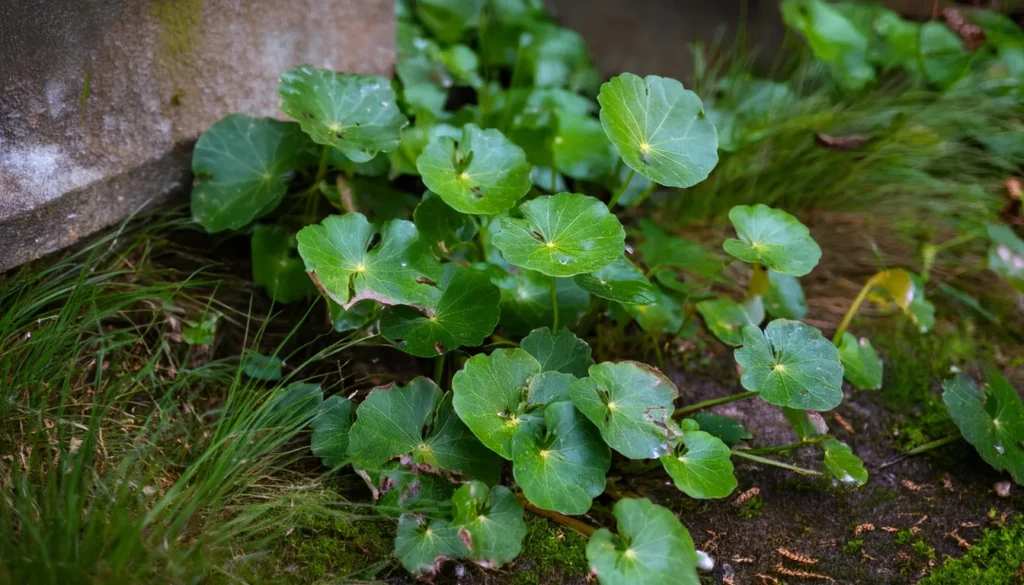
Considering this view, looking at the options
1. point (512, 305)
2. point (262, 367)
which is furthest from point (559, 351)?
point (262, 367)

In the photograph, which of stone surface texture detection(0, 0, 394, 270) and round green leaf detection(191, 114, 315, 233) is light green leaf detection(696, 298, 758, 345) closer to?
round green leaf detection(191, 114, 315, 233)

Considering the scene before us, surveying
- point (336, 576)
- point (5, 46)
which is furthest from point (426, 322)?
point (5, 46)

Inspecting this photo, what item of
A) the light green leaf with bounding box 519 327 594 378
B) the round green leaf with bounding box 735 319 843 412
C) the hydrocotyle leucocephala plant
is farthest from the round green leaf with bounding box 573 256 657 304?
the round green leaf with bounding box 735 319 843 412

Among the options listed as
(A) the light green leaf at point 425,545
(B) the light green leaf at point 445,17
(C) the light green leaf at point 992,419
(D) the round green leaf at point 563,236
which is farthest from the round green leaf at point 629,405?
(B) the light green leaf at point 445,17

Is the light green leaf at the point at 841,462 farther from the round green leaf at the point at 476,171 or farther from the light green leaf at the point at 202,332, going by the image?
the light green leaf at the point at 202,332

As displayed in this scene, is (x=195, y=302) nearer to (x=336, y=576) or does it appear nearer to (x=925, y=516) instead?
(x=336, y=576)

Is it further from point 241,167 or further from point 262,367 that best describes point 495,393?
point 241,167
